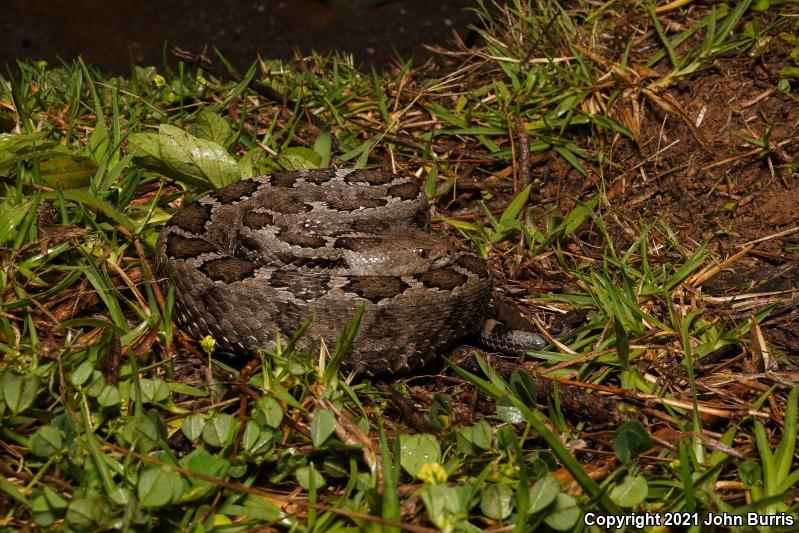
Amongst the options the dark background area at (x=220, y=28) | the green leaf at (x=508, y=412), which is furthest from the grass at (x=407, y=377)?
the dark background area at (x=220, y=28)

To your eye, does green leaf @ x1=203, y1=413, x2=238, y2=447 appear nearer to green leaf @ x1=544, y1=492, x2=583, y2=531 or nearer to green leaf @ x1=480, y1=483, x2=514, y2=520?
green leaf @ x1=480, y1=483, x2=514, y2=520

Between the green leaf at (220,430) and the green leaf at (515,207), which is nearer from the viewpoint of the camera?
the green leaf at (220,430)

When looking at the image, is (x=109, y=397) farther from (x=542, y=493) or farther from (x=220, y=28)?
(x=220, y=28)

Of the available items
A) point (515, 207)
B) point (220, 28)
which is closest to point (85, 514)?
point (515, 207)

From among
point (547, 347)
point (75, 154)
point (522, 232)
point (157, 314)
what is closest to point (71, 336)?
point (157, 314)

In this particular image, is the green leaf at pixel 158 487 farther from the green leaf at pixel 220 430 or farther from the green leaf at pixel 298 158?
the green leaf at pixel 298 158

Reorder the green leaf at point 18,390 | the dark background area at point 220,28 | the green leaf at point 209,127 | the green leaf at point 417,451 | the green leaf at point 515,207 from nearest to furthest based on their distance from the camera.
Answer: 1. the green leaf at point 18,390
2. the green leaf at point 417,451
3. the green leaf at point 515,207
4. the green leaf at point 209,127
5. the dark background area at point 220,28
